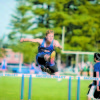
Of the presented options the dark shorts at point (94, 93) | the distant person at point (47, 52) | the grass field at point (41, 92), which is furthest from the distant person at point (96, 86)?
the grass field at point (41, 92)

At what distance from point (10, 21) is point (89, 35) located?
1049cm

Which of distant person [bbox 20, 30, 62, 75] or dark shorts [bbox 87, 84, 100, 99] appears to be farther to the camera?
distant person [bbox 20, 30, 62, 75]

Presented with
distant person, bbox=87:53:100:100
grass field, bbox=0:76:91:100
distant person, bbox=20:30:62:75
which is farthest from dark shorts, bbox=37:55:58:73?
grass field, bbox=0:76:91:100

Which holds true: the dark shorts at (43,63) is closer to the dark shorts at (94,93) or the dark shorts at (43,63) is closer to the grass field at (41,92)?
the dark shorts at (94,93)

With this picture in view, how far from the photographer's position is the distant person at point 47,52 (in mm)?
6875

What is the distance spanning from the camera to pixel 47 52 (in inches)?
276

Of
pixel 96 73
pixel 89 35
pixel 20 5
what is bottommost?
pixel 96 73

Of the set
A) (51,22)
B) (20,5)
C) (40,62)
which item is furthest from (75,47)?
(40,62)

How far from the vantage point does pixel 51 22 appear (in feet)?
→ 129

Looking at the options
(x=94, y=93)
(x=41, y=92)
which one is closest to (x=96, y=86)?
(x=94, y=93)

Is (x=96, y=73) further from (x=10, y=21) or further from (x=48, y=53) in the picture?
(x=10, y=21)

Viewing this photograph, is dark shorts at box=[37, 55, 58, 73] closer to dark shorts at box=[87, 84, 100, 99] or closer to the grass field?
dark shorts at box=[87, 84, 100, 99]

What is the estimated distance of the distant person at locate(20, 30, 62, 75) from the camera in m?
6.88

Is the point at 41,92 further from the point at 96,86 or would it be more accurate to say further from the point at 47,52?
the point at 96,86
